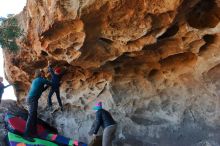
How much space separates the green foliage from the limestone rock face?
0.20m

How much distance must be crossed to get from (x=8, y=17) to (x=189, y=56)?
487cm

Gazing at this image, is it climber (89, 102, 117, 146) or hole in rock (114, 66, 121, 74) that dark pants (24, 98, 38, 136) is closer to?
climber (89, 102, 117, 146)

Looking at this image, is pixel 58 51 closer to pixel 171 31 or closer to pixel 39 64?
pixel 39 64

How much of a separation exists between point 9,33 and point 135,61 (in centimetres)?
331

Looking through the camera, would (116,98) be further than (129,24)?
Yes

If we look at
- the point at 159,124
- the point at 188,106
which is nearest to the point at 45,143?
the point at 159,124

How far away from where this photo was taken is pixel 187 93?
923cm

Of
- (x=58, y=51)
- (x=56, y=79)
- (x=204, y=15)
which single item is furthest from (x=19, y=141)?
(x=204, y=15)

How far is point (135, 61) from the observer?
372 inches

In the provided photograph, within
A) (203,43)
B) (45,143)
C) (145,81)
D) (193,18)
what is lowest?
(45,143)

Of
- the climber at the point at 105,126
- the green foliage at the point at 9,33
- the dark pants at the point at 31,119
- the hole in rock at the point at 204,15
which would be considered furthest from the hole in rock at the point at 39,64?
the hole in rock at the point at 204,15

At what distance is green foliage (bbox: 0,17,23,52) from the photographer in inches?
396

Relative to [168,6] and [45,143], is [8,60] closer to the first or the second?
[45,143]


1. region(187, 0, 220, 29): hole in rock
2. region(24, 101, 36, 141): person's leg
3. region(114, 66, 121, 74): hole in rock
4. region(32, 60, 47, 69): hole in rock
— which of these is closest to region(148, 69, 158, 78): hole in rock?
region(114, 66, 121, 74): hole in rock
